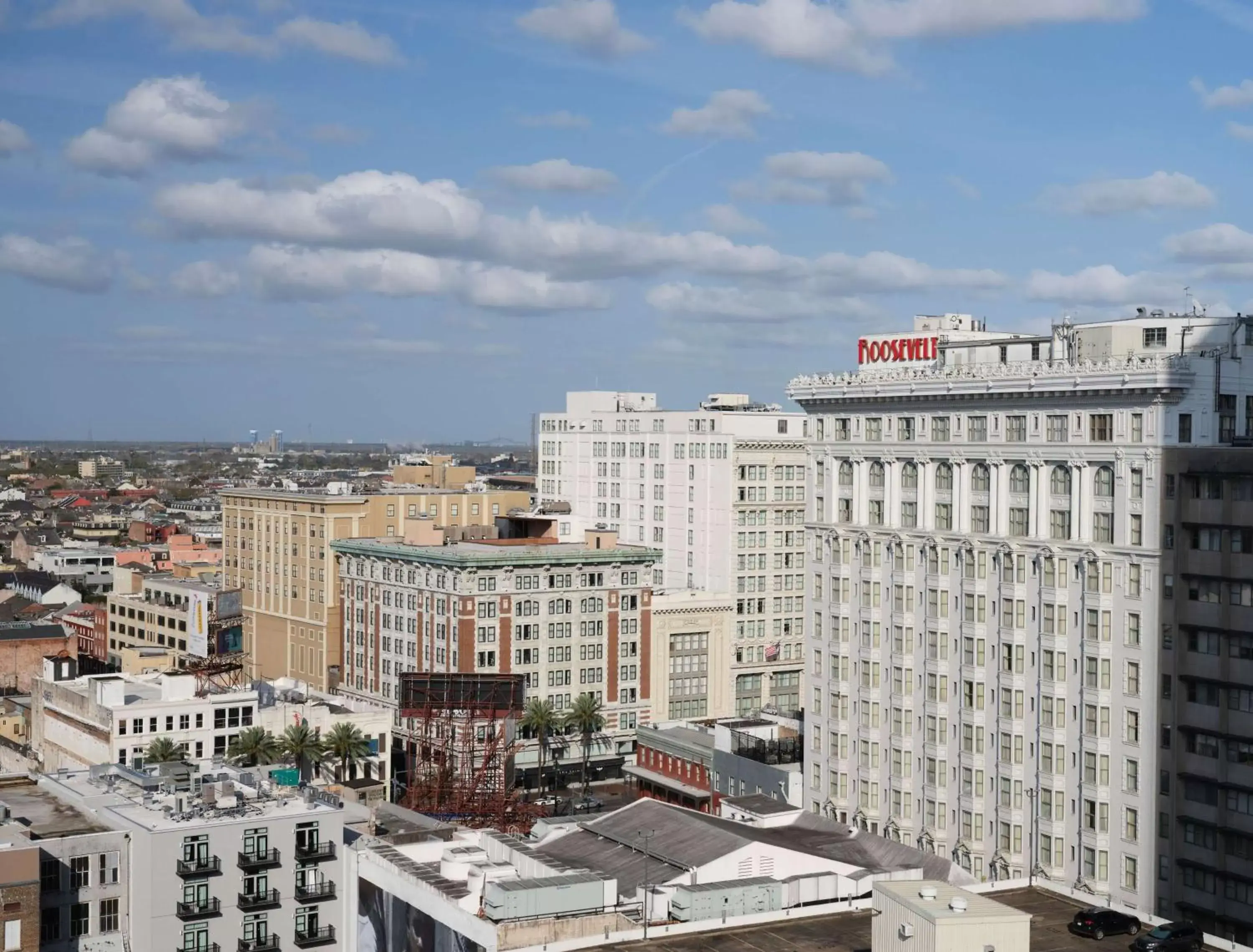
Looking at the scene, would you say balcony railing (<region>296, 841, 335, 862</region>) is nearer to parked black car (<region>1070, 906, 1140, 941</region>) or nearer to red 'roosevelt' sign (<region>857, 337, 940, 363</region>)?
parked black car (<region>1070, 906, 1140, 941</region>)

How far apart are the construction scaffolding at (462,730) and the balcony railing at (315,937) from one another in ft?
174

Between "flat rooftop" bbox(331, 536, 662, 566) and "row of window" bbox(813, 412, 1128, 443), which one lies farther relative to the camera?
"flat rooftop" bbox(331, 536, 662, 566)

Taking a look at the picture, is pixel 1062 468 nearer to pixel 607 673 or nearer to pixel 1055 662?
pixel 1055 662

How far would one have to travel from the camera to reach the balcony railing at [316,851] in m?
96.7

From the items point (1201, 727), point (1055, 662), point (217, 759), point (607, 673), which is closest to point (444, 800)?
point (217, 759)

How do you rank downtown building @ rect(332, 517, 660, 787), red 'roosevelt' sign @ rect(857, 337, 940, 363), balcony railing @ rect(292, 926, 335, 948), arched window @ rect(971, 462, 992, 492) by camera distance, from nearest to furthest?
balcony railing @ rect(292, 926, 335, 948) → arched window @ rect(971, 462, 992, 492) → red 'roosevelt' sign @ rect(857, 337, 940, 363) → downtown building @ rect(332, 517, 660, 787)

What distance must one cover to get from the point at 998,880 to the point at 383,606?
96.8 m

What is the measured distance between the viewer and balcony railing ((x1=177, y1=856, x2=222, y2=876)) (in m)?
93.1

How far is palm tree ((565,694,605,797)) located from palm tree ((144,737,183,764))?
49.0 m

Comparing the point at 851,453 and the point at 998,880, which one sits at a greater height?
the point at 851,453

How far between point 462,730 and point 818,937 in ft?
305

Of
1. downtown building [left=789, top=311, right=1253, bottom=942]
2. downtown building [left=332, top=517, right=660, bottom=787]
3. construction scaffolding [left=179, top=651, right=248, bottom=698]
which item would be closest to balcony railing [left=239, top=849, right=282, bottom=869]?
downtown building [left=789, top=311, right=1253, bottom=942]

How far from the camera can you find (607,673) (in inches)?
7549

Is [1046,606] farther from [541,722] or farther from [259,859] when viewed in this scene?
[541,722]
